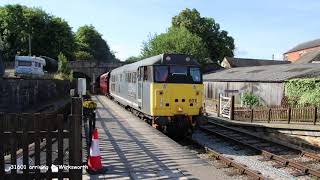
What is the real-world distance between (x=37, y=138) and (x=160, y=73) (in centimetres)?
1005

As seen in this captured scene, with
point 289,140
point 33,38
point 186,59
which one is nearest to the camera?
point 186,59

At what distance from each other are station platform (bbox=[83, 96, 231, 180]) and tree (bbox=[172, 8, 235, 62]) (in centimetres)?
5707

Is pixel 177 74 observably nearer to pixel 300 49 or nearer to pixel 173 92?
pixel 173 92

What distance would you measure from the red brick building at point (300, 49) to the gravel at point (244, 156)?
65.7 metres

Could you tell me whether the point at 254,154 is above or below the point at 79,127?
below

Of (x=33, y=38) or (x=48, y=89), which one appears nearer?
(x=48, y=89)

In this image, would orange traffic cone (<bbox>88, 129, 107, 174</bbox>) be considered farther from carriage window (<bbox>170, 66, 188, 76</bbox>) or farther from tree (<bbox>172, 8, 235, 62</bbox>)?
tree (<bbox>172, 8, 235, 62</bbox>)

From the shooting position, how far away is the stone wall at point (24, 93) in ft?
98.9

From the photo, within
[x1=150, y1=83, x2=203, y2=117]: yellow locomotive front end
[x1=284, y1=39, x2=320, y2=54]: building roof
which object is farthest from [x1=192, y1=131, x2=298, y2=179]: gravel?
[x1=284, y1=39, x2=320, y2=54]: building roof

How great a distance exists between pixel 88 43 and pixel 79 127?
105190 mm

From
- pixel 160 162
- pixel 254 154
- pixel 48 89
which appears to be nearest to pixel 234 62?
pixel 48 89

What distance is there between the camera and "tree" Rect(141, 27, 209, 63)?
58438 millimetres

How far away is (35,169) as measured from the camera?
6.71 meters

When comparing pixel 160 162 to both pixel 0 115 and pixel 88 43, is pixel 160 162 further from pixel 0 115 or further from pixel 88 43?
pixel 88 43
